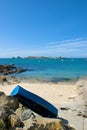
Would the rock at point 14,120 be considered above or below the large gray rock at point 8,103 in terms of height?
below

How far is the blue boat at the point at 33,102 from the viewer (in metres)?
7.65

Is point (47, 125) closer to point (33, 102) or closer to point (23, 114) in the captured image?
point (23, 114)

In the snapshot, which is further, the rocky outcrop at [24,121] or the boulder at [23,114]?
the boulder at [23,114]

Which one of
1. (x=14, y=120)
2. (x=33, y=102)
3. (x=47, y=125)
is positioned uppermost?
(x=33, y=102)

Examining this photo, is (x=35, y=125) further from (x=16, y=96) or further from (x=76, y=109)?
(x=76, y=109)

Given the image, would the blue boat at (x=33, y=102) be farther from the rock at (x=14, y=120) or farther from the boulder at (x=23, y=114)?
the rock at (x=14, y=120)

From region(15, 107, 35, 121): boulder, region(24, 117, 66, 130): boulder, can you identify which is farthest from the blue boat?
region(24, 117, 66, 130): boulder

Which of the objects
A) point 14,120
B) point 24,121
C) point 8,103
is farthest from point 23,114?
point 8,103

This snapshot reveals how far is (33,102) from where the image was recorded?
7.70 metres

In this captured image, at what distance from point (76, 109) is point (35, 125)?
17.0 feet

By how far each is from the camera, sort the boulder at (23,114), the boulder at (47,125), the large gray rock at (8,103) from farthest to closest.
A: the large gray rock at (8,103)
the boulder at (23,114)
the boulder at (47,125)

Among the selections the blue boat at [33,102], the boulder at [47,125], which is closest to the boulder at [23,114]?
the boulder at [47,125]

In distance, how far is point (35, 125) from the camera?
6.09 metres

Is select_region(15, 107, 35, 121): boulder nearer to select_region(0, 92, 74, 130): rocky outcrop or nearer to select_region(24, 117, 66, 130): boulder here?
select_region(0, 92, 74, 130): rocky outcrop
